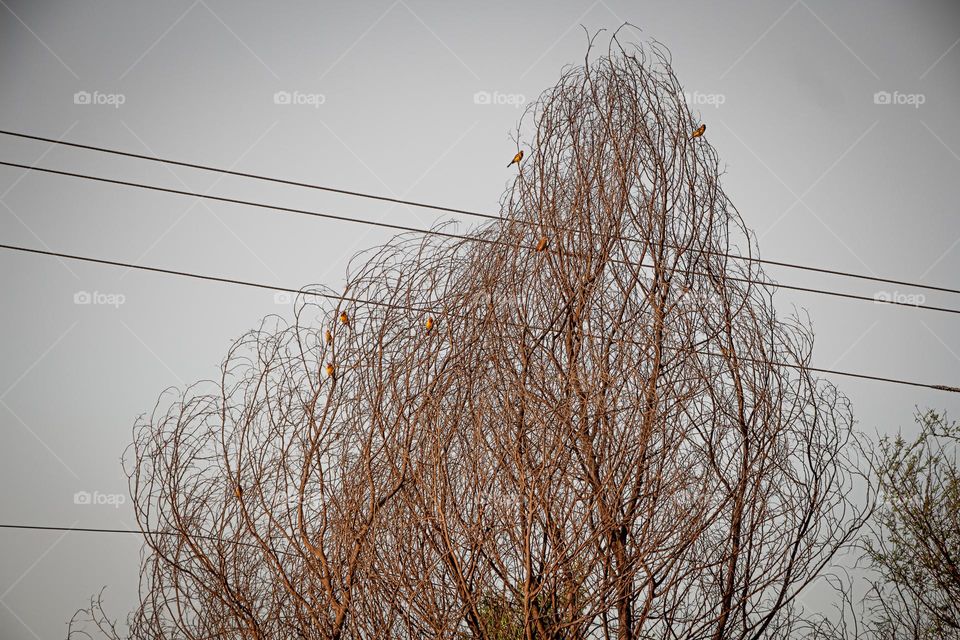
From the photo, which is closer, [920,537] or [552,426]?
[552,426]

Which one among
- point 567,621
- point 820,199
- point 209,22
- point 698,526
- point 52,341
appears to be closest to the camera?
point 567,621

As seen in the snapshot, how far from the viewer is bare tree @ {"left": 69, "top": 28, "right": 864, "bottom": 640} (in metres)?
2.23

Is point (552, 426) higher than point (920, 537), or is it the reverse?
point (920, 537)

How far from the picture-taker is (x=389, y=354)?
2.61 meters

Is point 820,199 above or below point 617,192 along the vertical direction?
above

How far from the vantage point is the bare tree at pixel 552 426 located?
2.23 m

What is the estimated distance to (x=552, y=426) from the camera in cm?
223

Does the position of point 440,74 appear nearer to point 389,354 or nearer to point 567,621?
point 389,354

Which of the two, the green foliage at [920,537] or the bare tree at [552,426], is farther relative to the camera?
the green foliage at [920,537]

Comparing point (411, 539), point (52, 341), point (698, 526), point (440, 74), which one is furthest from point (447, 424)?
point (440, 74)

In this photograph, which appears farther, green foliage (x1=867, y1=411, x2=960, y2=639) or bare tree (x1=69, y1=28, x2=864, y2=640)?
green foliage (x1=867, y1=411, x2=960, y2=639)

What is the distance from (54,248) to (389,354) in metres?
2.45

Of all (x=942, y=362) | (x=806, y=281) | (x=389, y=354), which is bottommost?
(x=389, y=354)

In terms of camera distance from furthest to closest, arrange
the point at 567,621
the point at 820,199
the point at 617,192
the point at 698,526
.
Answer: the point at 820,199 < the point at 617,192 < the point at 698,526 < the point at 567,621
